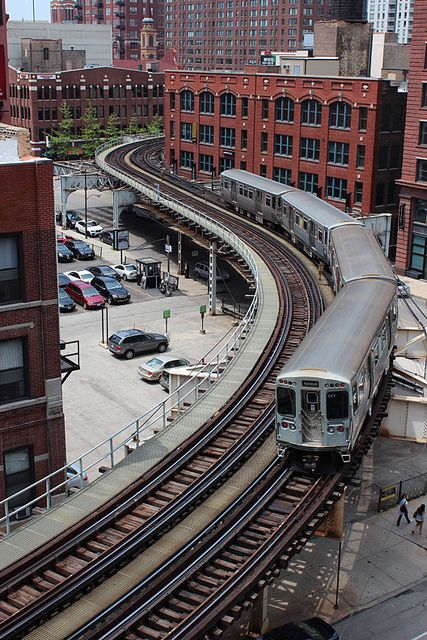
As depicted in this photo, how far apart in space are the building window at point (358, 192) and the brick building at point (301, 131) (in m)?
0.08

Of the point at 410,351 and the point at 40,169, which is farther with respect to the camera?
the point at 410,351

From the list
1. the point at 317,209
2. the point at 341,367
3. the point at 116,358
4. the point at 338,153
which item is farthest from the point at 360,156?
the point at 341,367

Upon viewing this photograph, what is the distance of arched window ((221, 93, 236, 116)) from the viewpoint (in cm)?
8288

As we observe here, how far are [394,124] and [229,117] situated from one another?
2006 centimetres

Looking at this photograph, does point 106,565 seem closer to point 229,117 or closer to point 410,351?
point 410,351

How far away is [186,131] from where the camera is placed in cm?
9150

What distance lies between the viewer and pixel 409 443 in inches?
1499

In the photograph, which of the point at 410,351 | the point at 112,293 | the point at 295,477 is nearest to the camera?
the point at 295,477

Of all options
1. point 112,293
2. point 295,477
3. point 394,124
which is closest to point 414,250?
point 394,124

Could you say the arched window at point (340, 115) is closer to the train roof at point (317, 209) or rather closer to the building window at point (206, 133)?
the train roof at point (317, 209)

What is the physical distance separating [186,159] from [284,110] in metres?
18.7

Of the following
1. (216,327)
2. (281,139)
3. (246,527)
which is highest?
(281,139)

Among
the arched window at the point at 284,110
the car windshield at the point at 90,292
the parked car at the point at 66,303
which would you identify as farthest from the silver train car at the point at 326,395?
the arched window at the point at 284,110

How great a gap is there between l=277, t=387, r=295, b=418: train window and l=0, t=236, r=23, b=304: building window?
27.8ft
